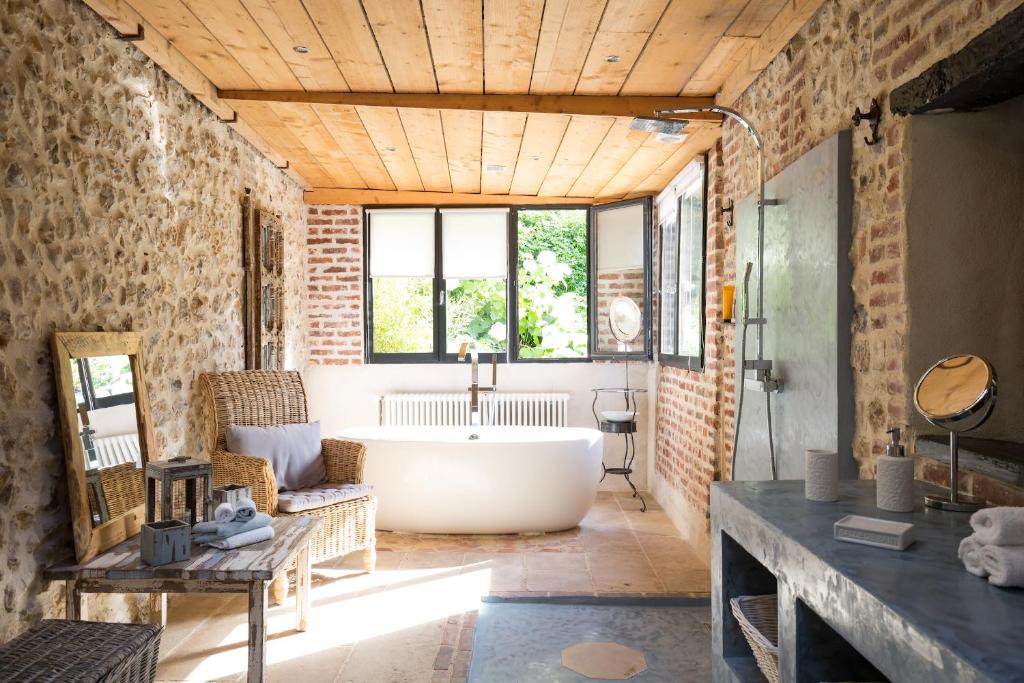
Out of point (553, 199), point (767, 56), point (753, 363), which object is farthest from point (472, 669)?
point (553, 199)

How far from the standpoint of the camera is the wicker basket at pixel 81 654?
1.90 metres

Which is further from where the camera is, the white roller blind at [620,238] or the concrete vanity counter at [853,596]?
the white roller blind at [620,238]

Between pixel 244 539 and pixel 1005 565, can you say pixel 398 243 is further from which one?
pixel 1005 565

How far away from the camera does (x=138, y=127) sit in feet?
11.1

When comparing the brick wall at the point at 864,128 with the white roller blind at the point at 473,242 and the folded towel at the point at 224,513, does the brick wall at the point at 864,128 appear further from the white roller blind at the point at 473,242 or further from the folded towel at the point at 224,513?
the white roller blind at the point at 473,242

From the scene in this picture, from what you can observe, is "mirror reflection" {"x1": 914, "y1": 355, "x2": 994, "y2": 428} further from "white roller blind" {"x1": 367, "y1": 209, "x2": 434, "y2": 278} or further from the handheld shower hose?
"white roller blind" {"x1": 367, "y1": 209, "x2": 434, "y2": 278}

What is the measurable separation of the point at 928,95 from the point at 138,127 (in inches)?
120

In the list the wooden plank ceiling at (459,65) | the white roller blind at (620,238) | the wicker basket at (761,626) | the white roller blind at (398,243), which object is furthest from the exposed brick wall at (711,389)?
the white roller blind at (398,243)

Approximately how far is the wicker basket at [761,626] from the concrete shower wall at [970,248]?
69 centimetres

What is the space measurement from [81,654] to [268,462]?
181cm

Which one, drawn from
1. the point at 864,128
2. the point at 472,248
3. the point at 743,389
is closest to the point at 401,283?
the point at 472,248

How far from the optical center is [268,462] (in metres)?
3.81

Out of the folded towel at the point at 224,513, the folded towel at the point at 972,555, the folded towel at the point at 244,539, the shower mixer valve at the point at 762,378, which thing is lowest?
the folded towel at the point at 244,539

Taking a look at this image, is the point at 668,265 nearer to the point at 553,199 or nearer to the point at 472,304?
the point at 553,199
